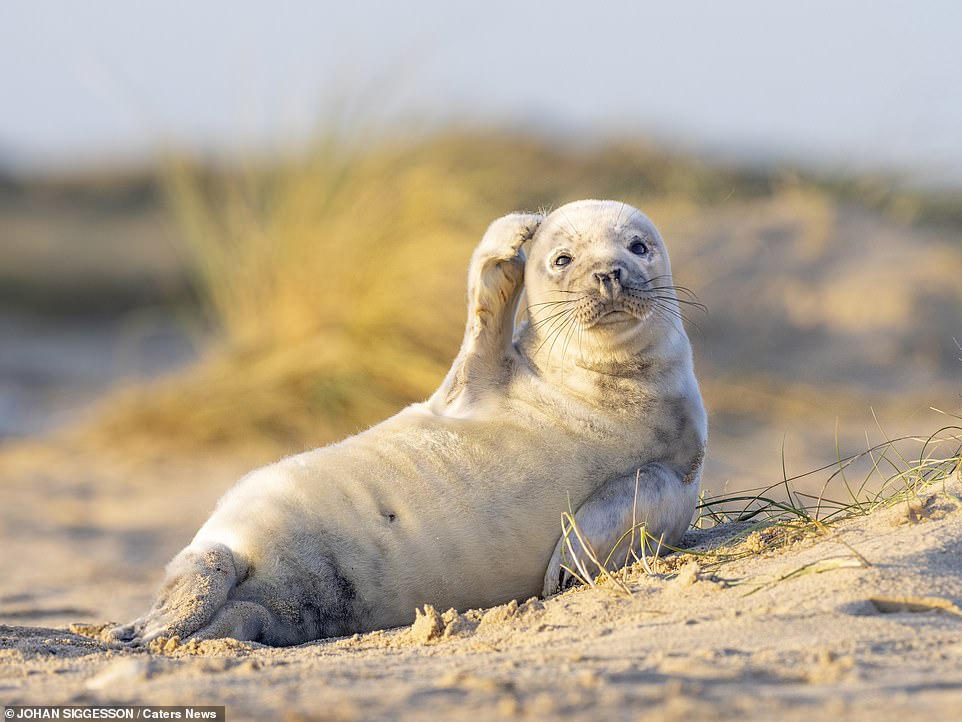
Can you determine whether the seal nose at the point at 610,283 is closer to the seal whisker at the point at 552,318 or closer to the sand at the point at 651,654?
the seal whisker at the point at 552,318

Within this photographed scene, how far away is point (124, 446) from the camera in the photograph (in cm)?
905

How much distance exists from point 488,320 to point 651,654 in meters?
1.63

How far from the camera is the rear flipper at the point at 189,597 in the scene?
3406 mm

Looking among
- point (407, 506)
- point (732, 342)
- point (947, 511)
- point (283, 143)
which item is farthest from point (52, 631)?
point (732, 342)

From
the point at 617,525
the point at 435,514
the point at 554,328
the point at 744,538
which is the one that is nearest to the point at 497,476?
the point at 435,514

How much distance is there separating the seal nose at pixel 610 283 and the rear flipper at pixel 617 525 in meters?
0.53

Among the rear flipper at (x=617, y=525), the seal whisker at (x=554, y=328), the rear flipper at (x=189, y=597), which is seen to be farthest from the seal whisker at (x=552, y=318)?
the rear flipper at (x=189, y=597)

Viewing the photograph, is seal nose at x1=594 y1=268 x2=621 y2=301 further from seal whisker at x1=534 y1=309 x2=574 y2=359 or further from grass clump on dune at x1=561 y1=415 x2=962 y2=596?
grass clump on dune at x1=561 y1=415 x2=962 y2=596

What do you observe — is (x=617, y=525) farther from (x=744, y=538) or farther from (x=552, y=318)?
(x=552, y=318)

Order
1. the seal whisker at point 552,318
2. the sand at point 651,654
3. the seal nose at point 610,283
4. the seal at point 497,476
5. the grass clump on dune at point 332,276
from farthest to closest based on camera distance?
the grass clump on dune at point 332,276
the seal whisker at point 552,318
the seal nose at point 610,283
the seal at point 497,476
the sand at point 651,654

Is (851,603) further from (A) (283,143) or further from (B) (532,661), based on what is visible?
(A) (283,143)

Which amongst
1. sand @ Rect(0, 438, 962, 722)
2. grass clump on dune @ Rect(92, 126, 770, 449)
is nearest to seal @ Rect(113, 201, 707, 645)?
sand @ Rect(0, 438, 962, 722)

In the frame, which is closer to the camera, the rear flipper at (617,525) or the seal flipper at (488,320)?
the rear flipper at (617,525)

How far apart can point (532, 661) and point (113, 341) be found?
687 inches
